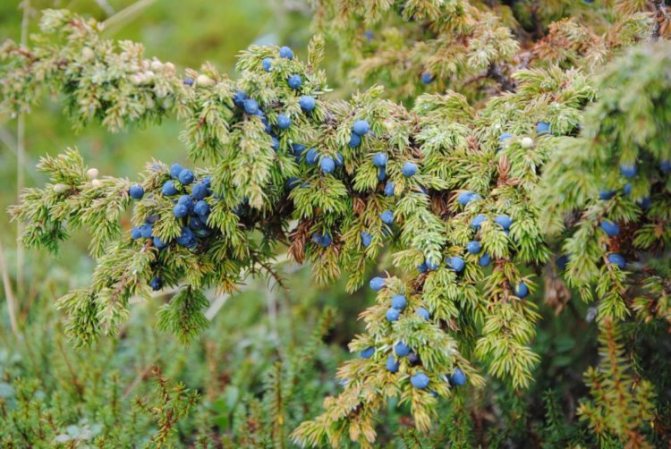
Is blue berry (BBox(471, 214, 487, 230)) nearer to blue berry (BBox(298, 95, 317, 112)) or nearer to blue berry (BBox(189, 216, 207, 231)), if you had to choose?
blue berry (BBox(298, 95, 317, 112))

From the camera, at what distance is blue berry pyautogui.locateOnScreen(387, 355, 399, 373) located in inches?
54.1

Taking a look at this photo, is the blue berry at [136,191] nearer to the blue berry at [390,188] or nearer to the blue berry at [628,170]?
the blue berry at [390,188]

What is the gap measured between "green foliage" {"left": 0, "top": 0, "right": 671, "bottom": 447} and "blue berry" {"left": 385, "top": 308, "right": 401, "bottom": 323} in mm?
11

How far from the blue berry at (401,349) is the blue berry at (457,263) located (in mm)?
246

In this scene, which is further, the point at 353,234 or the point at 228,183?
the point at 353,234

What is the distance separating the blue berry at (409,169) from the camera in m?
1.54

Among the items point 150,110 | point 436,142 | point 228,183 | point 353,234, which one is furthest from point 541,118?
point 150,110

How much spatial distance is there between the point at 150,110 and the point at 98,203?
0.28 m

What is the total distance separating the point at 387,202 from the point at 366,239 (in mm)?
125

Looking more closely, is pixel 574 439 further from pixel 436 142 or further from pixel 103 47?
pixel 103 47

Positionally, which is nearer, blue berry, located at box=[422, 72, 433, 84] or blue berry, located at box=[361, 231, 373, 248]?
blue berry, located at box=[361, 231, 373, 248]

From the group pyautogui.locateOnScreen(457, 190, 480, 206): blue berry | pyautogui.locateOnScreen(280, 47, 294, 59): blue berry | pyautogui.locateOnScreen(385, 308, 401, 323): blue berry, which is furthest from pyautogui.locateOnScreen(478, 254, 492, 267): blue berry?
pyautogui.locateOnScreen(280, 47, 294, 59): blue berry

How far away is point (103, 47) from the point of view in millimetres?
1582

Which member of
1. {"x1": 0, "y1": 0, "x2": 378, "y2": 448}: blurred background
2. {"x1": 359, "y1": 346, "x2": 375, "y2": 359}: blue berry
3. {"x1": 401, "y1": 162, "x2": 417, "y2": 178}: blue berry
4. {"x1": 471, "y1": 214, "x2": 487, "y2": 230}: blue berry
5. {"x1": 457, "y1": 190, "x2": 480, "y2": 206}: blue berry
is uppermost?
{"x1": 401, "y1": 162, "x2": 417, "y2": 178}: blue berry
